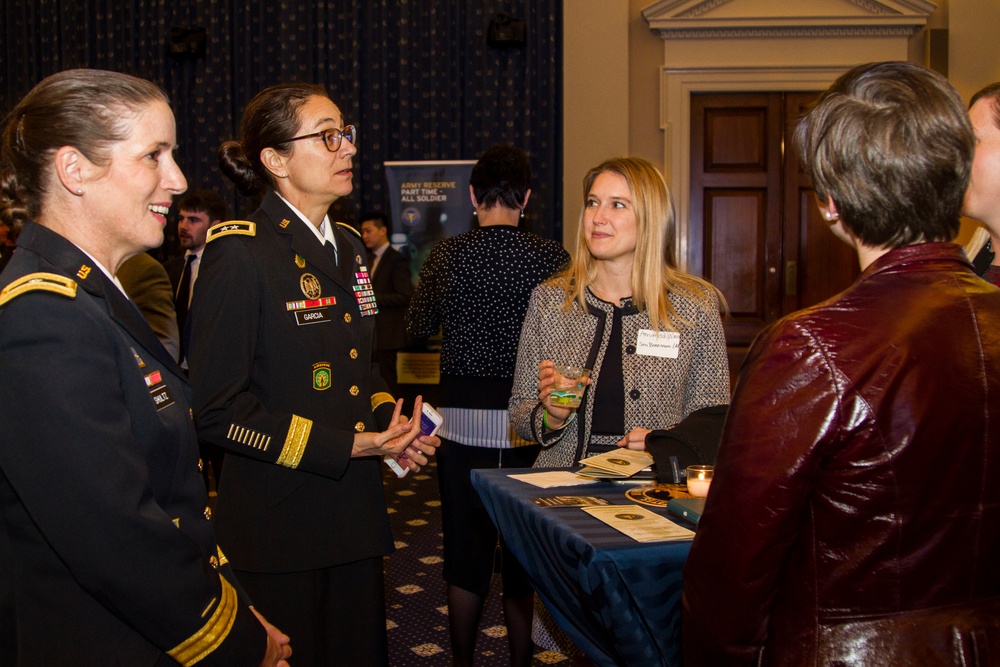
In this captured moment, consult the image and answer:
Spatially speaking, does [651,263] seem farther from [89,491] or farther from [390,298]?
[390,298]

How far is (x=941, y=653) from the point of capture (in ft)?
3.51

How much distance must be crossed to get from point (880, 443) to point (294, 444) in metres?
1.27

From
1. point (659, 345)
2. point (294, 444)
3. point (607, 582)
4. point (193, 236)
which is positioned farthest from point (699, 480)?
point (193, 236)

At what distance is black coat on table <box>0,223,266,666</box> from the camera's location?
45.1 inches

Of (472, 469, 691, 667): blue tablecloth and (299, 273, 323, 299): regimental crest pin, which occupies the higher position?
(299, 273, 323, 299): regimental crest pin

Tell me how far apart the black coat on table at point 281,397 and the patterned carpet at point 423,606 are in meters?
1.36

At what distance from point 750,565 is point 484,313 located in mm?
2011

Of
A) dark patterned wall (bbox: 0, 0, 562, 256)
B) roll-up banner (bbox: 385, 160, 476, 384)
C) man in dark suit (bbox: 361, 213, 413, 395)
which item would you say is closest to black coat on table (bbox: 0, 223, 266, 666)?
man in dark suit (bbox: 361, 213, 413, 395)

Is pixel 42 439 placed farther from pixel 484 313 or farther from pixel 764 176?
pixel 764 176

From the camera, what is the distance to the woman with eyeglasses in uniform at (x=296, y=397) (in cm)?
192

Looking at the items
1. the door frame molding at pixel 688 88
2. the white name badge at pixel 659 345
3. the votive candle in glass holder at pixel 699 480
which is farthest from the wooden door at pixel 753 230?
the votive candle in glass holder at pixel 699 480

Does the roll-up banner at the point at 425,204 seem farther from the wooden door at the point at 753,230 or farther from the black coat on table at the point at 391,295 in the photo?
the wooden door at the point at 753,230

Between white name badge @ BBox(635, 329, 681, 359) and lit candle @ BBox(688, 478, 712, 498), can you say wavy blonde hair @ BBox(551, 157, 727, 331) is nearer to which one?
white name badge @ BBox(635, 329, 681, 359)

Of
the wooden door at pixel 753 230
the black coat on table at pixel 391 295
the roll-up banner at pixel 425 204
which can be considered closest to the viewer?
the black coat on table at pixel 391 295
